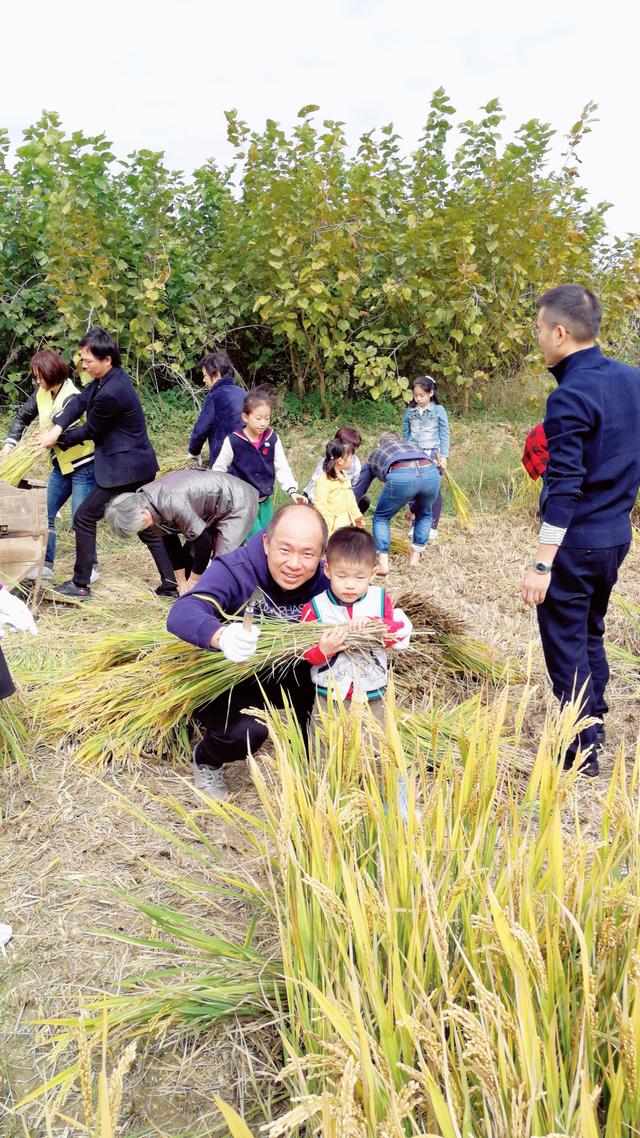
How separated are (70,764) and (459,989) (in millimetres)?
1765

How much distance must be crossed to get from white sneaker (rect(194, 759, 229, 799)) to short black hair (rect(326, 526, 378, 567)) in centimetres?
85

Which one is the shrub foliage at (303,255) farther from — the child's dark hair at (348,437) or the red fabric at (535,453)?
the red fabric at (535,453)

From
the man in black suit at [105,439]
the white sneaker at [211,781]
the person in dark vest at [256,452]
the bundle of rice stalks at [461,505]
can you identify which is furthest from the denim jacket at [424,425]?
the white sneaker at [211,781]

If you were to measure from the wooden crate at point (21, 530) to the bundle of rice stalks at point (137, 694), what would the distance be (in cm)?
120

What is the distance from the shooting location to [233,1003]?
5.28ft

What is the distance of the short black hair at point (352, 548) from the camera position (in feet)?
7.61

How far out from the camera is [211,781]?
8.63 feet

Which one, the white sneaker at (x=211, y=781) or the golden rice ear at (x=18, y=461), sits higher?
the golden rice ear at (x=18, y=461)

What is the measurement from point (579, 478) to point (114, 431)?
2.88 m

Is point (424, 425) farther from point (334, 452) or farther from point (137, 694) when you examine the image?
point (137, 694)

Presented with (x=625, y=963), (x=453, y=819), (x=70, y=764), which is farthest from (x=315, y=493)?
(x=625, y=963)

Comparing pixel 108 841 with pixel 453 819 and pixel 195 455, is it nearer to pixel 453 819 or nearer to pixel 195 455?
pixel 453 819

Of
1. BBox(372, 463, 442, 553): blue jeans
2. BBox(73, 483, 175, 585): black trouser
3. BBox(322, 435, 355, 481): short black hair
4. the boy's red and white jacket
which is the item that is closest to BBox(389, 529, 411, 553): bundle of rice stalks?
BBox(372, 463, 442, 553): blue jeans

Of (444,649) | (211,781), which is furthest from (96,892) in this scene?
(444,649)
